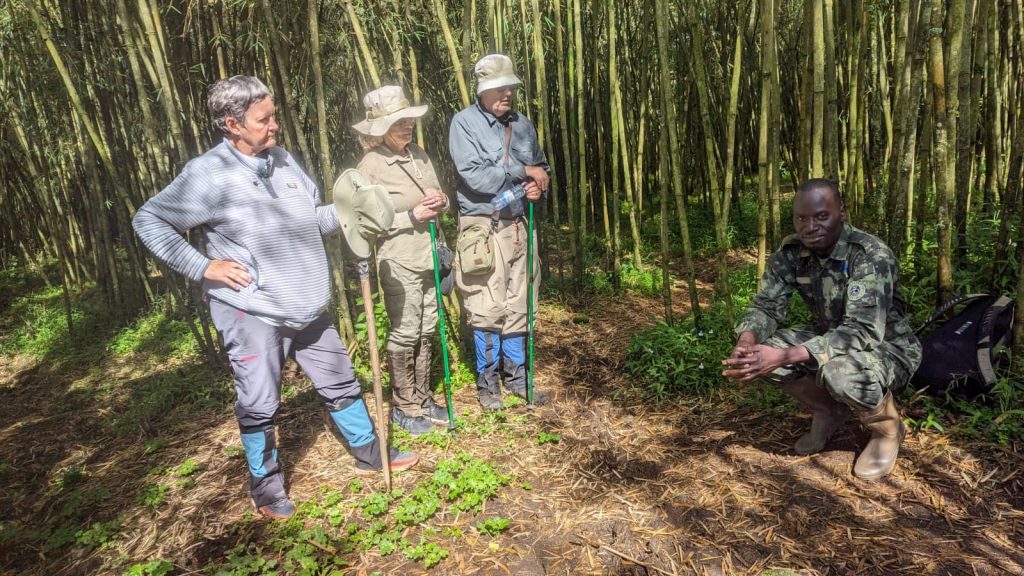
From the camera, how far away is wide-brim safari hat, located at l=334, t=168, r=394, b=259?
2180mm

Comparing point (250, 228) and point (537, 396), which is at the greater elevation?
point (250, 228)

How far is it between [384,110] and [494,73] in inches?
22.6

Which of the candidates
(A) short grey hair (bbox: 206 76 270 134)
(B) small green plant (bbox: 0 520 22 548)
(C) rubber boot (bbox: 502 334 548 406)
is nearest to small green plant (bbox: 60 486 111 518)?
(B) small green plant (bbox: 0 520 22 548)

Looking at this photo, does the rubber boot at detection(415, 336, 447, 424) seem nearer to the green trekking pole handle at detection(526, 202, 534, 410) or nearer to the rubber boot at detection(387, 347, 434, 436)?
the rubber boot at detection(387, 347, 434, 436)

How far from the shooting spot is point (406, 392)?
2975 mm

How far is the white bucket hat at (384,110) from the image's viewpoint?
2.57 metres

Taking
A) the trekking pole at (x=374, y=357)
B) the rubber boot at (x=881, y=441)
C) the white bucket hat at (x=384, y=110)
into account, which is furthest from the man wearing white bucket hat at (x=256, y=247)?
the rubber boot at (x=881, y=441)

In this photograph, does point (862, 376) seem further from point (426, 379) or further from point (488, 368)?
point (426, 379)

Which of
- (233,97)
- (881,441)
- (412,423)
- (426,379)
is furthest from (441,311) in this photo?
(881,441)

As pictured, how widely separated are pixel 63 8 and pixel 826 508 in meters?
5.26

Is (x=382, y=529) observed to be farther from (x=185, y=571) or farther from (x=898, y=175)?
(x=898, y=175)

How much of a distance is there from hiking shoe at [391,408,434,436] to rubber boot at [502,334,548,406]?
51 centimetres

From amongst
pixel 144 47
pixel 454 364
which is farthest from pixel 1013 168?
pixel 144 47

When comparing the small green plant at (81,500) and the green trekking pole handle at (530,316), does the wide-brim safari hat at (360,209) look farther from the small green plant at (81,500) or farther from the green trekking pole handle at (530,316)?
the small green plant at (81,500)
